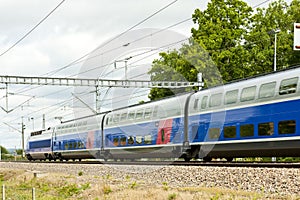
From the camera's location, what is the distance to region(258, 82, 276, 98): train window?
20281 mm

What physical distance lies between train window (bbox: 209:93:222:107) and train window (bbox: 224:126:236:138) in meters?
1.28

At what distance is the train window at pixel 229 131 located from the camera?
22188mm

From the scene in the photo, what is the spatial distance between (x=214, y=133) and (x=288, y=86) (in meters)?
4.90

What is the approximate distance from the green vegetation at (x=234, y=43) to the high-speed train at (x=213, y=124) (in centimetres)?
1240

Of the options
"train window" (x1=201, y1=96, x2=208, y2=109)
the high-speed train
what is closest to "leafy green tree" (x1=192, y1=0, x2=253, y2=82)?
the high-speed train

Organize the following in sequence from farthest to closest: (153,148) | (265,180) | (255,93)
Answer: (153,148) → (255,93) → (265,180)

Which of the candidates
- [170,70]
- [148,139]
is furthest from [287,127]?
[170,70]

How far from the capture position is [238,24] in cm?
4794

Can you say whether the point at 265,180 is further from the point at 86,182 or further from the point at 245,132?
the point at 86,182

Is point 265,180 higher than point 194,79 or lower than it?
lower

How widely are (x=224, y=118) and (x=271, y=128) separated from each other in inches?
124

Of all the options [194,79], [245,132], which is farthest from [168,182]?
[194,79]

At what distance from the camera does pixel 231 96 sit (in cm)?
2277

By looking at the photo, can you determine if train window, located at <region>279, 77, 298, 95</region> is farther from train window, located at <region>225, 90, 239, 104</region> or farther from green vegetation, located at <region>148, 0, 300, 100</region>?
green vegetation, located at <region>148, 0, 300, 100</region>
